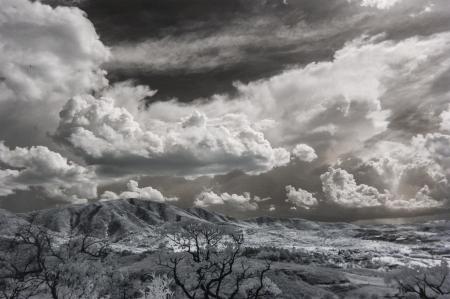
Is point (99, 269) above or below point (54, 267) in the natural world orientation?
below

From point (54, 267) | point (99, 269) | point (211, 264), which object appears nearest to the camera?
point (54, 267)

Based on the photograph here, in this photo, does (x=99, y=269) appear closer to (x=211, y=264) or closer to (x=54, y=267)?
(x=54, y=267)

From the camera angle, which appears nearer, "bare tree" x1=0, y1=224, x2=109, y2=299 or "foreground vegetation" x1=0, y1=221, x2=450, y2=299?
"bare tree" x1=0, y1=224, x2=109, y2=299

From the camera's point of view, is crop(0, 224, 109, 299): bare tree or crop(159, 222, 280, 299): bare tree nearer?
crop(0, 224, 109, 299): bare tree

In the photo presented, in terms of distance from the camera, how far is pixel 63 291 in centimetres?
6309

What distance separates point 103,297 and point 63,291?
14.4 metres

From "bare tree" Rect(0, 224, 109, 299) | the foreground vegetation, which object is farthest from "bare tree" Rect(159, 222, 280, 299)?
"bare tree" Rect(0, 224, 109, 299)

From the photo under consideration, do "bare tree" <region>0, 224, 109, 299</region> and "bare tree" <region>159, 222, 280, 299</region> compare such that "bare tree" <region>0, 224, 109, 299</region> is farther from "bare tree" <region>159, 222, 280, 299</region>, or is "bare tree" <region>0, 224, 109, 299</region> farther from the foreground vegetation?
"bare tree" <region>159, 222, 280, 299</region>

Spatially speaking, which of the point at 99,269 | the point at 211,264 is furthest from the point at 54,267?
the point at 211,264

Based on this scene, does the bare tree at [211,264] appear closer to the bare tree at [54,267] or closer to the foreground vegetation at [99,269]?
the foreground vegetation at [99,269]

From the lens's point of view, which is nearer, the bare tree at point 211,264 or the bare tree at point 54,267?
the bare tree at point 54,267

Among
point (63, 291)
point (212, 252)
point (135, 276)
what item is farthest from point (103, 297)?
point (135, 276)

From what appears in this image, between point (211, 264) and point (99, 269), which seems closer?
point (211, 264)

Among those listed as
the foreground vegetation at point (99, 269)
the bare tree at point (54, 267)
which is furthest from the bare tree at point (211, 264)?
the bare tree at point (54, 267)
